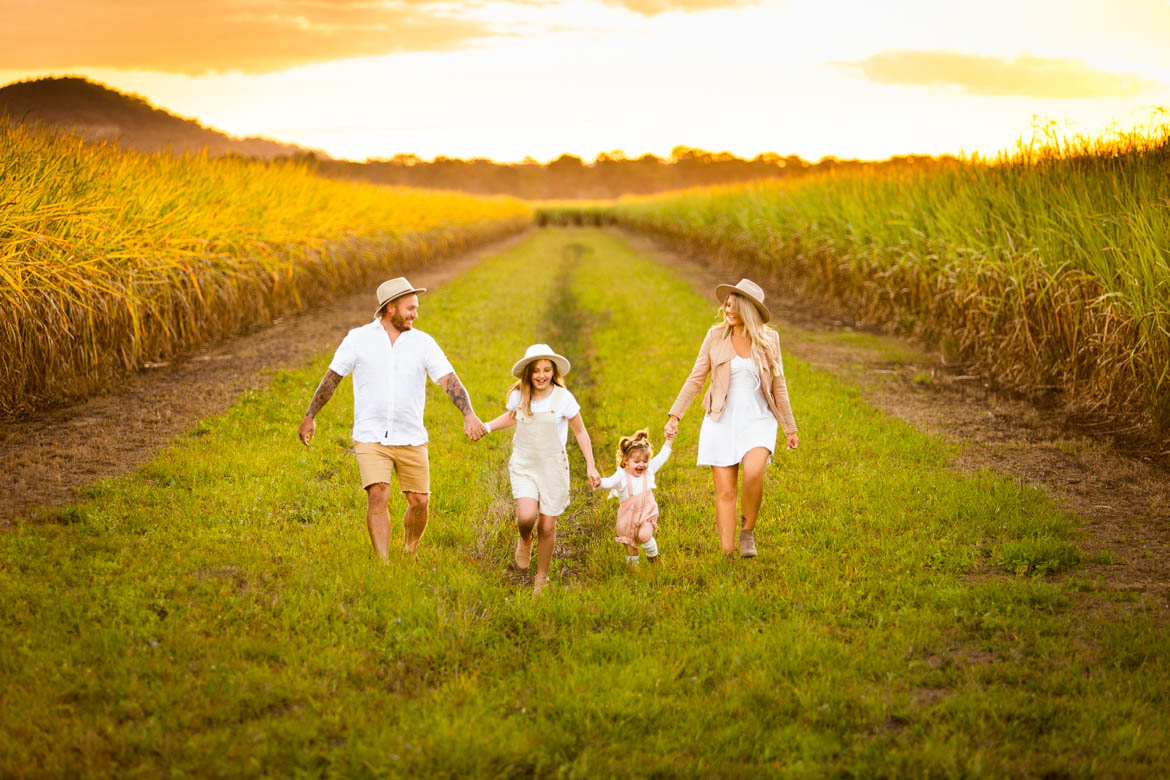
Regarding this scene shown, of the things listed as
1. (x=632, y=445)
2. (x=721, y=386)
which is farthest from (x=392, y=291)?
(x=721, y=386)

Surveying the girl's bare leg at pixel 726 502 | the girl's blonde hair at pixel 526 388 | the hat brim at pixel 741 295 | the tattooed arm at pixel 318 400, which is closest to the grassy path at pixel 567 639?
the girl's bare leg at pixel 726 502

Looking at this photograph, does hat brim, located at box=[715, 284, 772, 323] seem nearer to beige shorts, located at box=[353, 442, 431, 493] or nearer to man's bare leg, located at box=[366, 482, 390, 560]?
beige shorts, located at box=[353, 442, 431, 493]

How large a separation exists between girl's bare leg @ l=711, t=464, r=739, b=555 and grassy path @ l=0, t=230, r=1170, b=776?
0.20m

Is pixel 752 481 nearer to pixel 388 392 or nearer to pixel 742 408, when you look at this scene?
pixel 742 408

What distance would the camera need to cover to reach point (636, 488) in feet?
20.7

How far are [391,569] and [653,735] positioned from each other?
2.32 meters

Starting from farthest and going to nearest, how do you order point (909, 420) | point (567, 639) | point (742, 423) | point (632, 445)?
point (909, 420), point (742, 423), point (632, 445), point (567, 639)

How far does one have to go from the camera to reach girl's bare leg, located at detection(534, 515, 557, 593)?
19.7 feet

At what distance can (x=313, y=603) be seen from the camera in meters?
5.51

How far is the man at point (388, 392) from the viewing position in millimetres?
5895

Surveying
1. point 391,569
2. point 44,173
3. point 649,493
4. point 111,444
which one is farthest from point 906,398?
point 44,173

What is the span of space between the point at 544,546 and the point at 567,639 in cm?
88

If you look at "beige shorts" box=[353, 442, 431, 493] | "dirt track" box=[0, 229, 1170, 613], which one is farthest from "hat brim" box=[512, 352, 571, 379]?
"dirt track" box=[0, 229, 1170, 613]

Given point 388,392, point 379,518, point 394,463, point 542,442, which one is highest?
point 388,392
